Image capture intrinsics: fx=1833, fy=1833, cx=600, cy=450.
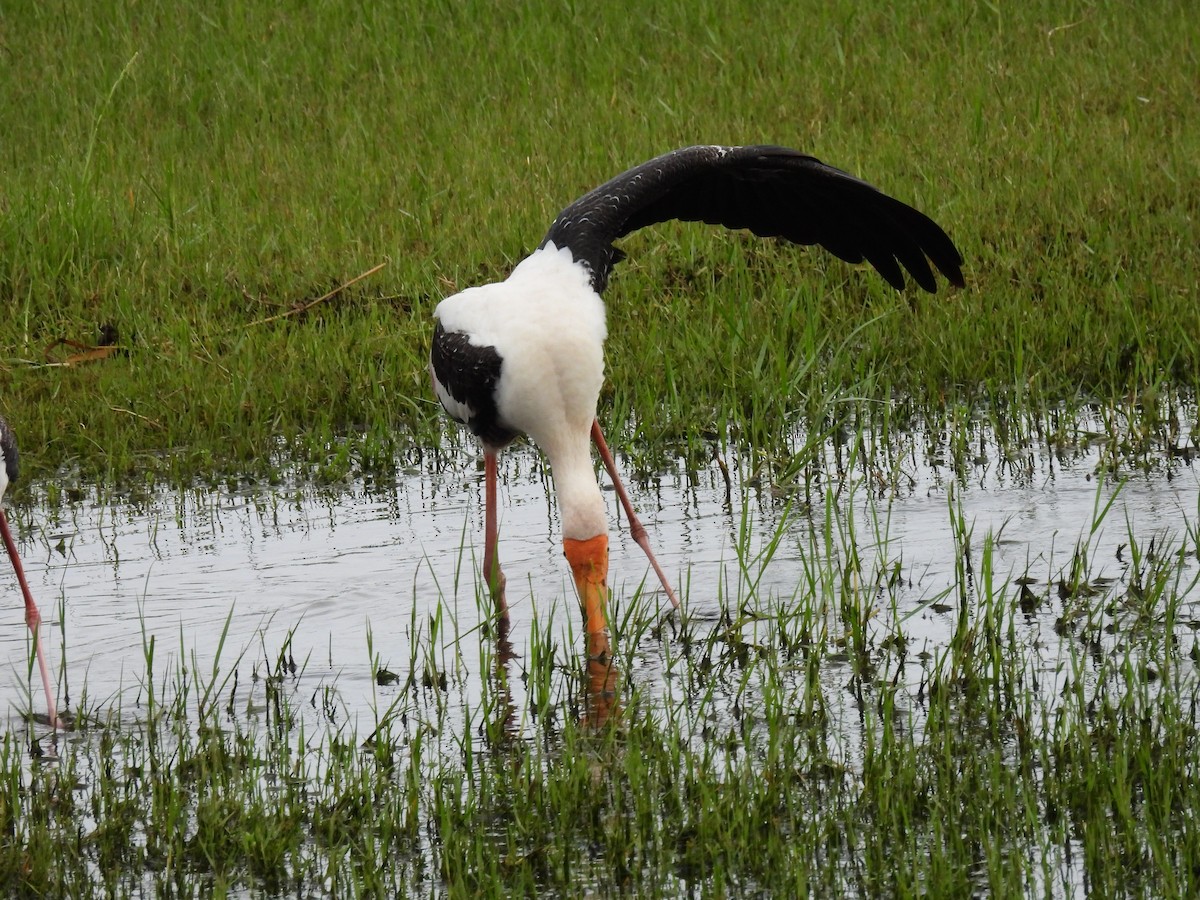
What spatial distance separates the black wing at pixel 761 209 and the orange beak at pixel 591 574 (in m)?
0.84

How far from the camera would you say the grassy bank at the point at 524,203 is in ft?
19.7

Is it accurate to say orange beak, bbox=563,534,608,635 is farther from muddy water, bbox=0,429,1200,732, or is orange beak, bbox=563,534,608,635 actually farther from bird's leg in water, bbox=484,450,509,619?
bird's leg in water, bbox=484,450,509,619

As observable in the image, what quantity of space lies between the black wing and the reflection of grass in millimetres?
1091

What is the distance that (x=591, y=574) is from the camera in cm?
412

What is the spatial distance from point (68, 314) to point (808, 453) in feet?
10.5

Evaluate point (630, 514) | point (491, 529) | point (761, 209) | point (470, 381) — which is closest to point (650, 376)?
point (761, 209)

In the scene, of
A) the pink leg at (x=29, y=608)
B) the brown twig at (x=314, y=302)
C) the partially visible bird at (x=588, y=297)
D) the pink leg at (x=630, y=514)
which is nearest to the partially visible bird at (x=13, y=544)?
the pink leg at (x=29, y=608)

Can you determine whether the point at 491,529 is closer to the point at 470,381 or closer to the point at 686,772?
the point at 470,381

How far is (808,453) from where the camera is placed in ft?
16.9

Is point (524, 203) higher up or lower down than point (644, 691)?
higher up

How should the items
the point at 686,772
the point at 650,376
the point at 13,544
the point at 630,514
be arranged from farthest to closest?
the point at 650,376, the point at 630,514, the point at 13,544, the point at 686,772

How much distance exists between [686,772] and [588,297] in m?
1.60

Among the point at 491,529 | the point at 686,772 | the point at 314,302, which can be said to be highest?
the point at 314,302

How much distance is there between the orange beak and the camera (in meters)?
4.12
